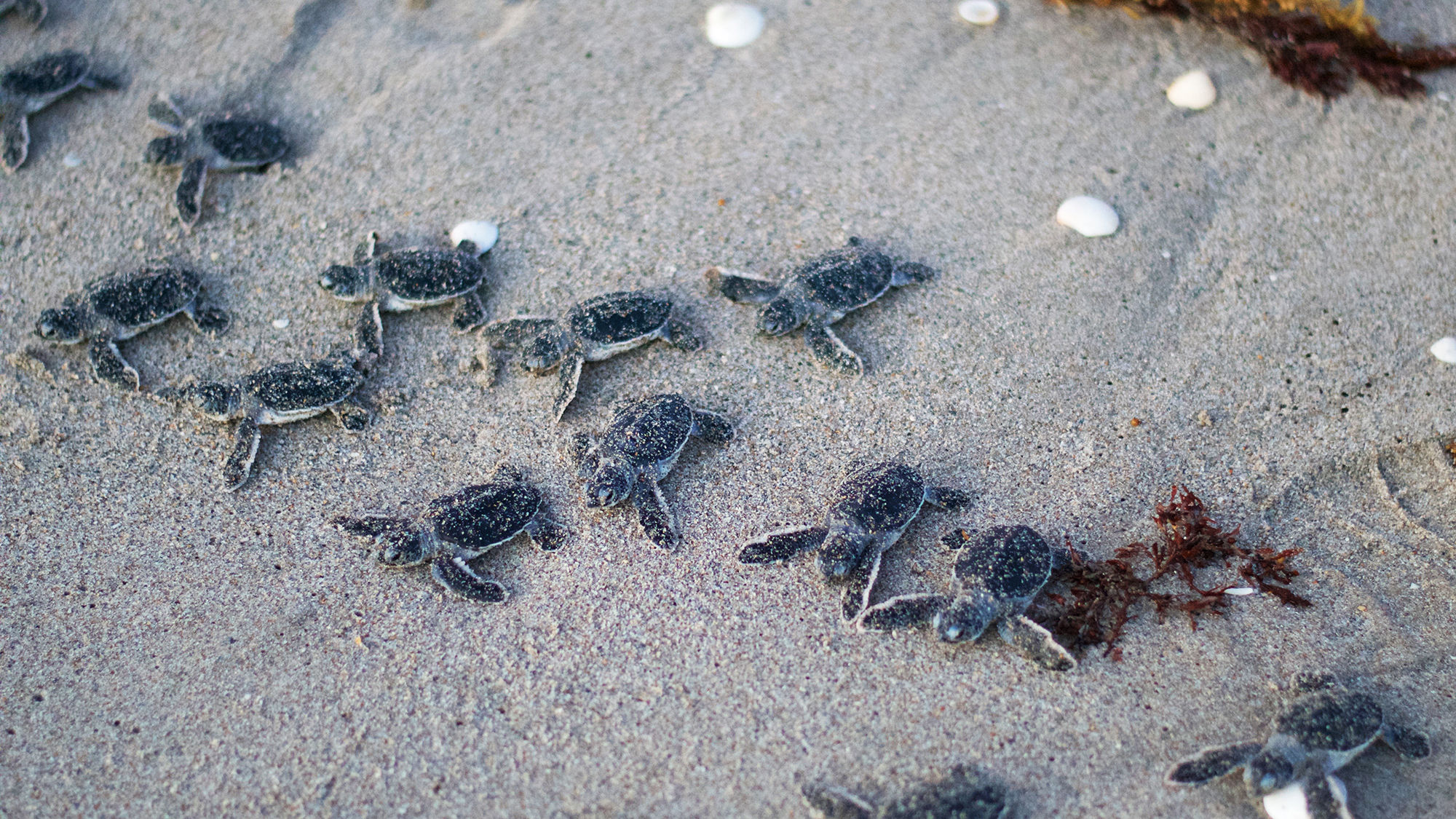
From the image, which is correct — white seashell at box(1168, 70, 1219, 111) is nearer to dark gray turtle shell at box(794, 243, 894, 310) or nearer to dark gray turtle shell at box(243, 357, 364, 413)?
dark gray turtle shell at box(794, 243, 894, 310)

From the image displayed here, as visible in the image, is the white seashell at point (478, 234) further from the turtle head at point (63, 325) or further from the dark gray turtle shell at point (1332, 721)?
the dark gray turtle shell at point (1332, 721)

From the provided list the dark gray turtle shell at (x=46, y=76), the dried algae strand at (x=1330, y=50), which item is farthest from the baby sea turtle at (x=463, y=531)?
the dried algae strand at (x=1330, y=50)

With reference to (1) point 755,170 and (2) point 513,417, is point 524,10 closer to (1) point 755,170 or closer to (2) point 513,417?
(1) point 755,170

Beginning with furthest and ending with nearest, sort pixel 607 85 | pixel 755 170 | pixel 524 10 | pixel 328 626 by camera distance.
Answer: pixel 524 10 → pixel 607 85 → pixel 755 170 → pixel 328 626

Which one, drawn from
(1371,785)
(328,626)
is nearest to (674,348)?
(328,626)

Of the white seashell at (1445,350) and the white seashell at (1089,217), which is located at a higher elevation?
the white seashell at (1089,217)

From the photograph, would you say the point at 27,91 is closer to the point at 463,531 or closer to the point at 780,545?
the point at 463,531

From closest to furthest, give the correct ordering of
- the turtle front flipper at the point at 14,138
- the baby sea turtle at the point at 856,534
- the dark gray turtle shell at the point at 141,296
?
the baby sea turtle at the point at 856,534 → the dark gray turtle shell at the point at 141,296 → the turtle front flipper at the point at 14,138

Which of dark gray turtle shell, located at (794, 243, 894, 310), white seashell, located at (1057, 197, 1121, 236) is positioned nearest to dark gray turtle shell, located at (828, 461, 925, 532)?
dark gray turtle shell, located at (794, 243, 894, 310)
